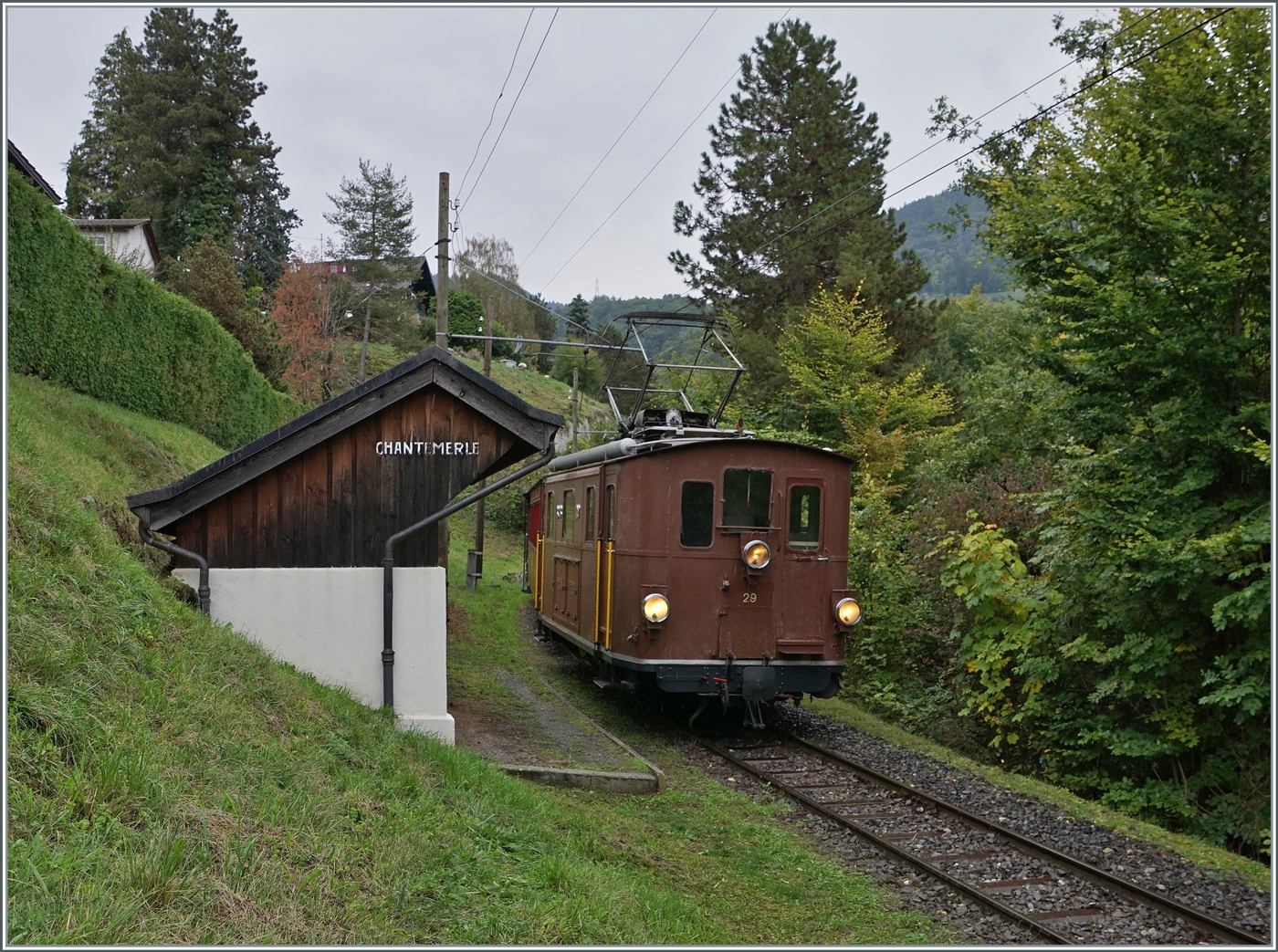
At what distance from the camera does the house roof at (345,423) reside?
879cm

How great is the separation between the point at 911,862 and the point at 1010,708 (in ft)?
15.5

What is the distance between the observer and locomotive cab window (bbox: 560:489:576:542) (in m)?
14.0

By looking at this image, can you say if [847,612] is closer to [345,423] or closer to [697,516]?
[697,516]

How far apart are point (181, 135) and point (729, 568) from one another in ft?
122

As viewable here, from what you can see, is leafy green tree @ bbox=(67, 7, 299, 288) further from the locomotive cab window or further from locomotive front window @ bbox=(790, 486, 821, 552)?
locomotive front window @ bbox=(790, 486, 821, 552)

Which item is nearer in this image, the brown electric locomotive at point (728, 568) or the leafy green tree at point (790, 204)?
the brown electric locomotive at point (728, 568)

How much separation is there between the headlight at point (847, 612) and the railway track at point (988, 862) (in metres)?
1.47

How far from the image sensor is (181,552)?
8.72 meters

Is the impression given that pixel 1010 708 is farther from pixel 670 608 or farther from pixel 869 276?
pixel 869 276

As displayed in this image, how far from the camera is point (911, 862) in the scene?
7.12 meters

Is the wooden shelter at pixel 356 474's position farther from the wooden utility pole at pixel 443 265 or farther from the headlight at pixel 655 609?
the wooden utility pole at pixel 443 265

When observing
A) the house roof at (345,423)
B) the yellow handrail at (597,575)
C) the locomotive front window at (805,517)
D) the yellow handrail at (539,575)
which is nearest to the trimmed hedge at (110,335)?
the house roof at (345,423)

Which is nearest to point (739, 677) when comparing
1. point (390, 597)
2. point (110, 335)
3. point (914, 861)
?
point (914, 861)

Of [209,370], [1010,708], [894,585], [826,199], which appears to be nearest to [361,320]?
[826,199]
